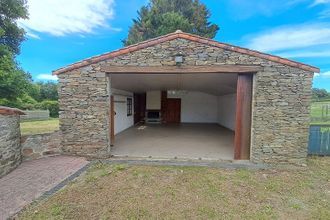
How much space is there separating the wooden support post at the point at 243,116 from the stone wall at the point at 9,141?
6.24 meters

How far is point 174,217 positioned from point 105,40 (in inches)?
942

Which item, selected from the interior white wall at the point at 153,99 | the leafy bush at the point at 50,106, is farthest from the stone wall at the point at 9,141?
the leafy bush at the point at 50,106

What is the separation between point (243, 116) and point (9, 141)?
6.45m

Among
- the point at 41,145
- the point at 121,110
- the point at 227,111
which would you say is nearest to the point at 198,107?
the point at 227,111

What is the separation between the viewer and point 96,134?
646cm

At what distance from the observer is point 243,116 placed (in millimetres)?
6281

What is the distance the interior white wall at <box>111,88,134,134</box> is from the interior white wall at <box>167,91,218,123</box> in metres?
4.92

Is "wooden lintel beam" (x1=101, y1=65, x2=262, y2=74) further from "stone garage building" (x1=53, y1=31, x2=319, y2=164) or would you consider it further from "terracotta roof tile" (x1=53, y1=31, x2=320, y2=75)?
"terracotta roof tile" (x1=53, y1=31, x2=320, y2=75)

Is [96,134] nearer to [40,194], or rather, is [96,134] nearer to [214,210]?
[40,194]

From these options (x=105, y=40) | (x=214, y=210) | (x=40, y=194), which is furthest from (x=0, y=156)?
(x=105, y=40)

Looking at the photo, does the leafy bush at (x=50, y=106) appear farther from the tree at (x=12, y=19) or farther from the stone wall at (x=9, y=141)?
the stone wall at (x=9, y=141)

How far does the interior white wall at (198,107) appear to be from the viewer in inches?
656

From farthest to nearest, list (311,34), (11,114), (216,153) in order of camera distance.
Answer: (311,34) → (216,153) → (11,114)

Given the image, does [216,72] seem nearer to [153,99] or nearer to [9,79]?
[153,99]
